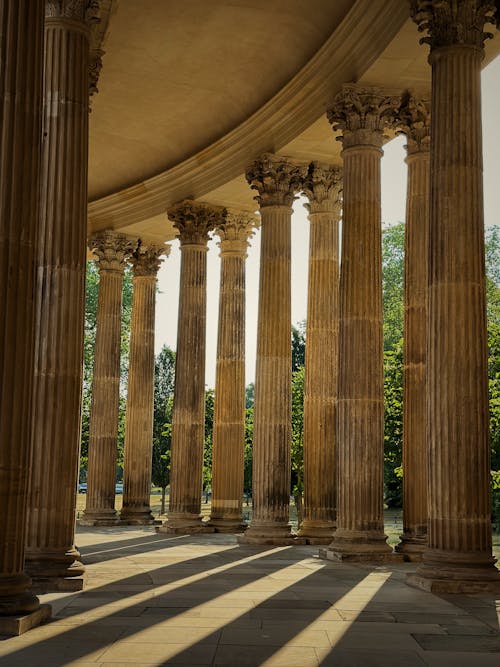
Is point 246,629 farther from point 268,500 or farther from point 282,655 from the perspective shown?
point 268,500

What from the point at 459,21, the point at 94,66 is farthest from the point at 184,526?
the point at 459,21

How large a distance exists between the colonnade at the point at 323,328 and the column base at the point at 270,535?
0.32 meters

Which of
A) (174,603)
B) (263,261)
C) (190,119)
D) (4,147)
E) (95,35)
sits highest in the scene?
(190,119)

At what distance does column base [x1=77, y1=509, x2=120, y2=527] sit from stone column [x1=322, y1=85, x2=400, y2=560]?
84242 mm

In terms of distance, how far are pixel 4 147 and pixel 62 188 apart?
2253cm

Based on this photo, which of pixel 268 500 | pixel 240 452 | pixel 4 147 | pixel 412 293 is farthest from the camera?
pixel 240 452

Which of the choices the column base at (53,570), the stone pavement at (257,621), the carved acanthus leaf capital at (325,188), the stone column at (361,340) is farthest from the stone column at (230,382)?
the column base at (53,570)

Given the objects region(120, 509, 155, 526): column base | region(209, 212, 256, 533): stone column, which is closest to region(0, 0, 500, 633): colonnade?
region(209, 212, 256, 533): stone column

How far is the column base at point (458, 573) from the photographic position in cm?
8400

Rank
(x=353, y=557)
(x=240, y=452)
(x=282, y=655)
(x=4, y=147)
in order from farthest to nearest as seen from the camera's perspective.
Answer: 1. (x=240, y=452)
2. (x=353, y=557)
3. (x=4, y=147)
4. (x=282, y=655)

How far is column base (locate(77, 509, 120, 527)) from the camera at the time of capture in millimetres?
191000

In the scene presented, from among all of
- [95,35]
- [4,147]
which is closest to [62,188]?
[4,147]

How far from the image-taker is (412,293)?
126062 mm

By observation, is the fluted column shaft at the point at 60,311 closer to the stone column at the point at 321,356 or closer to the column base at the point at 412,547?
the column base at the point at 412,547
